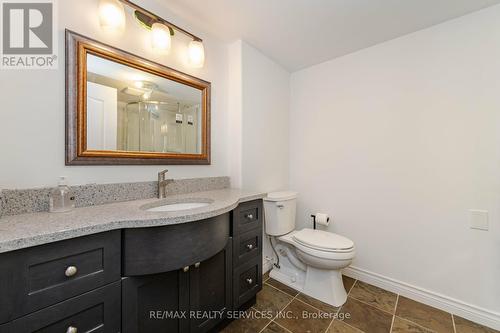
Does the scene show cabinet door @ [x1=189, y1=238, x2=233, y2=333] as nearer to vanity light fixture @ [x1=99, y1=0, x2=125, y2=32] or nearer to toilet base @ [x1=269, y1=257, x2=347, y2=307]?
toilet base @ [x1=269, y1=257, x2=347, y2=307]

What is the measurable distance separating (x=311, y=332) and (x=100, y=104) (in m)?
1.91

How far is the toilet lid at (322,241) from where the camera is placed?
1.52 metres

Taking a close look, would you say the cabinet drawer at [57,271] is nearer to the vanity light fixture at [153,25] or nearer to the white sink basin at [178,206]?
the white sink basin at [178,206]

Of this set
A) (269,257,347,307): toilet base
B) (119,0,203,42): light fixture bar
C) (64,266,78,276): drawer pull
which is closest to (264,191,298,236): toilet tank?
(269,257,347,307): toilet base

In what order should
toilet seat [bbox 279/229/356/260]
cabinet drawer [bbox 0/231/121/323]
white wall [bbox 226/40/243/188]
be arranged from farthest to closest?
white wall [bbox 226/40/243/188], toilet seat [bbox 279/229/356/260], cabinet drawer [bbox 0/231/121/323]

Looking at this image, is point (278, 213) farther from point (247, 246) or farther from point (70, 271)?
point (70, 271)

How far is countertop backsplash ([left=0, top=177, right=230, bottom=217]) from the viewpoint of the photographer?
88cm

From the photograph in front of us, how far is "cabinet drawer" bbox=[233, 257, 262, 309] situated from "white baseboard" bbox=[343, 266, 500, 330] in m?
1.03

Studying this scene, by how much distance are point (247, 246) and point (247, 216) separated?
0.22m

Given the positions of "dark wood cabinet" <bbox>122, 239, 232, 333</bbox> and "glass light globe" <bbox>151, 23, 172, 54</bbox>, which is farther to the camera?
"glass light globe" <bbox>151, 23, 172, 54</bbox>

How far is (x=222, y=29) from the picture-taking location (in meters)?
1.67

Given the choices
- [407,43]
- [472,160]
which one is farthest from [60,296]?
[407,43]

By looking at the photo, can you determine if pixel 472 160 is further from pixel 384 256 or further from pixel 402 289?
pixel 402 289

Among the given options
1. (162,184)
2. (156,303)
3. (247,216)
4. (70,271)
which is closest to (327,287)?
(247,216)
